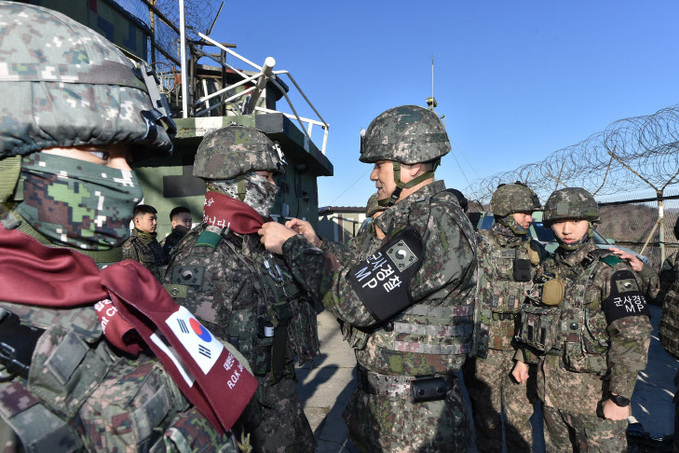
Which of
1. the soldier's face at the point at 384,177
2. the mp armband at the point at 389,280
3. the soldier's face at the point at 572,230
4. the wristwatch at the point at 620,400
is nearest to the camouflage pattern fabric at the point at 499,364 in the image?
the soldier's face at the point at 572,230

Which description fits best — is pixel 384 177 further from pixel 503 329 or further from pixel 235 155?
pixel 503 329

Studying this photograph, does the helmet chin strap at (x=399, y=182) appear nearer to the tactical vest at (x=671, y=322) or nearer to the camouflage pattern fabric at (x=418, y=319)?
the camouflage pattern fabric at (x=418, y=319)

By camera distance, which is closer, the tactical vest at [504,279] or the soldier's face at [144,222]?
the tactical vest at [504,279]

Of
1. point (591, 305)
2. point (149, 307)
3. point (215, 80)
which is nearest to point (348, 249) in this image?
point (591, 305)

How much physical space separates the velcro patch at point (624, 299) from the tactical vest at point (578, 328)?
0.12m

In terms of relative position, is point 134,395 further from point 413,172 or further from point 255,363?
point 413,172

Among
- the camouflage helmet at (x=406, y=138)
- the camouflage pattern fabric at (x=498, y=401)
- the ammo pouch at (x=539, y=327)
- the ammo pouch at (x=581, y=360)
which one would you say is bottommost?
the camouflage pattern fabric at (x=498, y=401)

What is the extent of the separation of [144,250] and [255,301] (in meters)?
4.09

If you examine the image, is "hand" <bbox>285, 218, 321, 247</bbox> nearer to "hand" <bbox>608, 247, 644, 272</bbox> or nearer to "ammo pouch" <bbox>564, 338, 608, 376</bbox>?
"ammo pouch" <bbox>564, 338, 608, 376</bbox>

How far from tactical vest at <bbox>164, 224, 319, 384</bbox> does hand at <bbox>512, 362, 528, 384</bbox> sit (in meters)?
2.38

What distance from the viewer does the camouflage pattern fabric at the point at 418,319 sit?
6.30 feet

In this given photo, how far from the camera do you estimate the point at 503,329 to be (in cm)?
427

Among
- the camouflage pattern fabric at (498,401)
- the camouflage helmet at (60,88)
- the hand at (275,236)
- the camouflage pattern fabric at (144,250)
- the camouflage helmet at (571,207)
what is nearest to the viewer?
the camouflage helmet at (60,88)

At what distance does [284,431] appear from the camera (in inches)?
89.2
